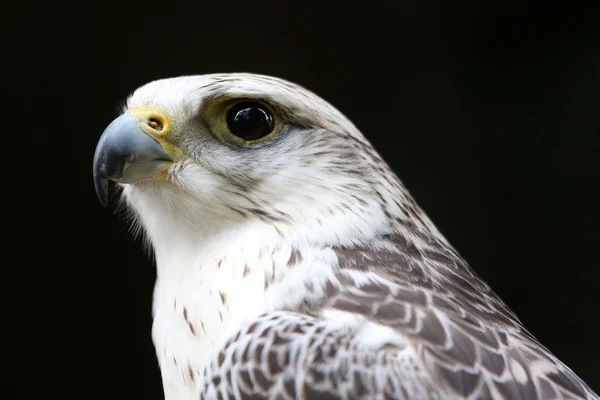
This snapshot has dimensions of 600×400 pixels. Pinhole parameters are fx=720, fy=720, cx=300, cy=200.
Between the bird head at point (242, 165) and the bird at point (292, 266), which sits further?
the bird head at point (242, 165)

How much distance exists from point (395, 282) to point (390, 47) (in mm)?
3714

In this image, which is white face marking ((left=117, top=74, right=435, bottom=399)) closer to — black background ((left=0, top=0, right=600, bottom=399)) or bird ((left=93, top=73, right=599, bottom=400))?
bird ((left=93, top=73, right=599, bottom=400))

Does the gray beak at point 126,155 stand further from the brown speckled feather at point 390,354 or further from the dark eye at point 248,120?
the brown speckled feather at point 390,354

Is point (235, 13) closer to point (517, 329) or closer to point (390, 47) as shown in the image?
point (390, 47)

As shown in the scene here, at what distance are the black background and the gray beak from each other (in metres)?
2.80

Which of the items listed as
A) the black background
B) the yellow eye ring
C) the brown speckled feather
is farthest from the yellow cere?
the black background

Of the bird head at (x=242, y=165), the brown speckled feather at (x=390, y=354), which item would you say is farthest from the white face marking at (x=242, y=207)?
the brown speckled feather at (x=390, y=354)

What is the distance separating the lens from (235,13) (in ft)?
15.7

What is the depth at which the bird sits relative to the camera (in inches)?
61.0

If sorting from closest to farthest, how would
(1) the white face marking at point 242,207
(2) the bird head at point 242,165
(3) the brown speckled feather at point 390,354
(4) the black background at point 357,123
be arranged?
(3) the brown speckled feather at point 390,354 < (1) the white face marking at point 242,207 < (2) the bird head at point 242,165 < (4) the black background at point 357,123

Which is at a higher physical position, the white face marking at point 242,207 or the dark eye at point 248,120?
the dark eye at point 248,120

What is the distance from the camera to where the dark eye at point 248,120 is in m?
1.97

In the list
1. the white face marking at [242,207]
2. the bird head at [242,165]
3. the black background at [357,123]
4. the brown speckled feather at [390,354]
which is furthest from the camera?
the black background at [357,123]

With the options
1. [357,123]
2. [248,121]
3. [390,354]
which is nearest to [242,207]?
[248,121]
